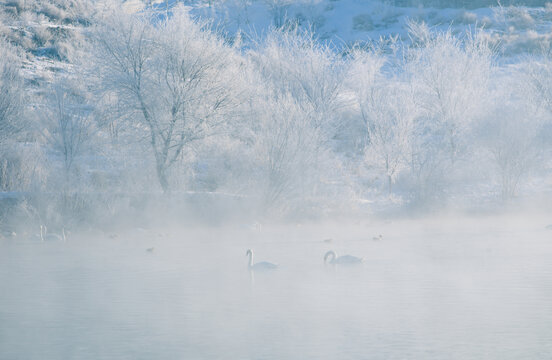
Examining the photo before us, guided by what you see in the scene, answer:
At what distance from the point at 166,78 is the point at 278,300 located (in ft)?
46.2

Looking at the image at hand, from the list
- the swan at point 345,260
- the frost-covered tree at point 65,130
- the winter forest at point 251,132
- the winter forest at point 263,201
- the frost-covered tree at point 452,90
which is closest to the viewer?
the winter forest at point 263,201

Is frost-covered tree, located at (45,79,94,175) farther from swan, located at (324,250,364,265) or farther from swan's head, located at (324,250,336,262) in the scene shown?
swan, located at (324,250,364,265)

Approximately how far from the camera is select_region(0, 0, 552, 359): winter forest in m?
10.5

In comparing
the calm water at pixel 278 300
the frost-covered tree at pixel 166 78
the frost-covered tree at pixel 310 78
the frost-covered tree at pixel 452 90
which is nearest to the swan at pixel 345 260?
the calm water at pixel 278 300

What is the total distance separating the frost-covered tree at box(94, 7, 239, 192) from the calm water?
18.7ft

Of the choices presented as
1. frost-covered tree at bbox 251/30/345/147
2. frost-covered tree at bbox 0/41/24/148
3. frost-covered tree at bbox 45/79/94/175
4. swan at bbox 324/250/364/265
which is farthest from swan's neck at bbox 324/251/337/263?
frost-covered tree at bbox 251/30/345/147

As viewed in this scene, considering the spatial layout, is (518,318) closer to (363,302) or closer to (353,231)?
(363,302)

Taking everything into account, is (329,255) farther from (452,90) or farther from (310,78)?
(310,78)

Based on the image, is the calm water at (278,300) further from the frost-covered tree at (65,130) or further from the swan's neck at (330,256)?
the frost-covered tree at (65,130)

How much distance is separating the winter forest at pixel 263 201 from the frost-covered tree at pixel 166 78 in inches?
2.8

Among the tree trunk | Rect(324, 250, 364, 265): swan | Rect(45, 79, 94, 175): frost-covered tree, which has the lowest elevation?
Rect(324, 250, 364, 265): swan

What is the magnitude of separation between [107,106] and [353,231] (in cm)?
1049

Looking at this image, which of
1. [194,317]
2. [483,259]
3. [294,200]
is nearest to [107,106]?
[294,200]

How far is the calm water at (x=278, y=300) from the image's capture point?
30.9 ft
